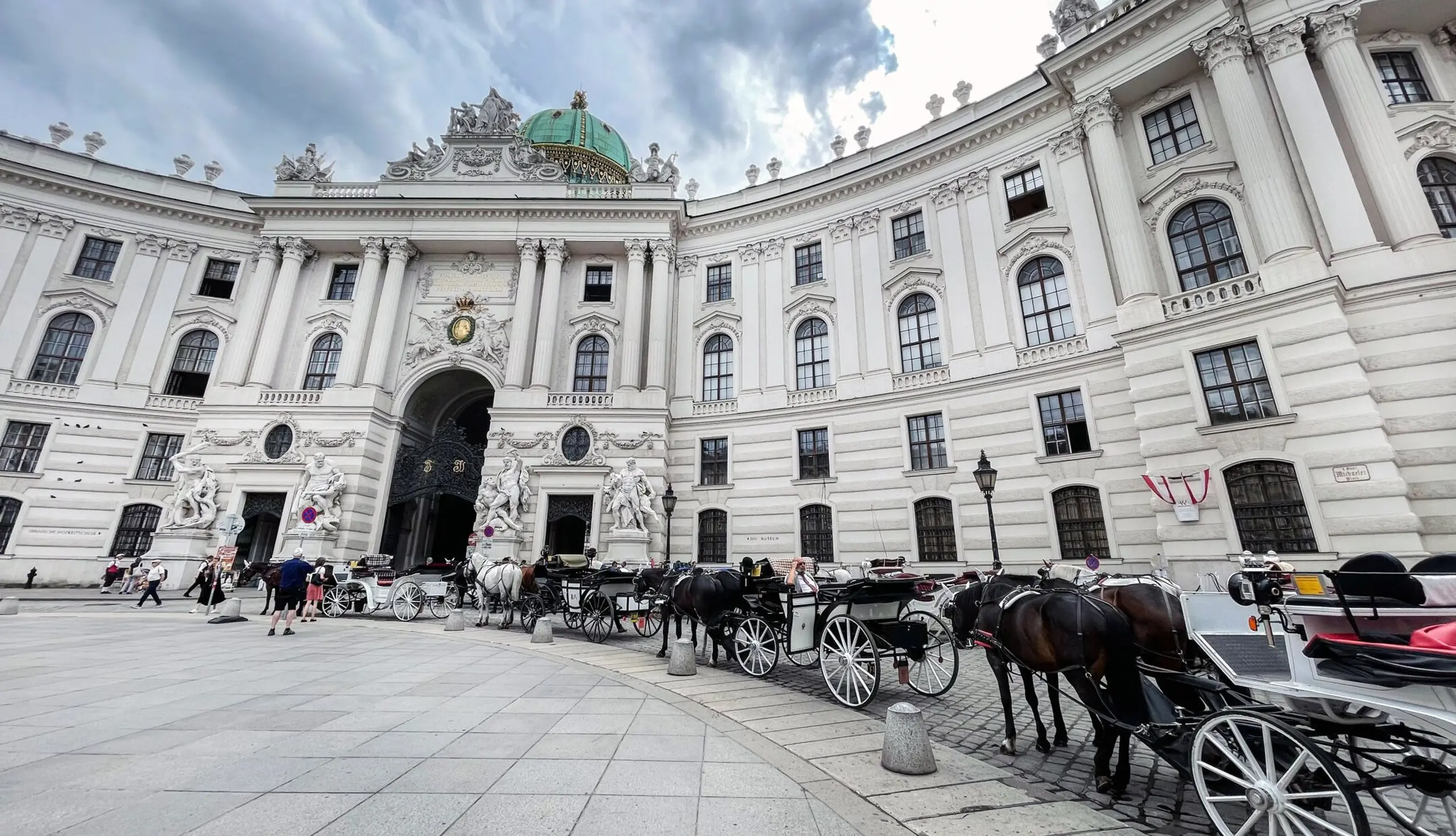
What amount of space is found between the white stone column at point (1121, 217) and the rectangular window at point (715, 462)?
14.7 metres

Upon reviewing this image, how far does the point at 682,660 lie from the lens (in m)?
8.39

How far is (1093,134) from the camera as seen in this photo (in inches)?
699

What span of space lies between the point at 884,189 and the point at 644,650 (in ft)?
68.8

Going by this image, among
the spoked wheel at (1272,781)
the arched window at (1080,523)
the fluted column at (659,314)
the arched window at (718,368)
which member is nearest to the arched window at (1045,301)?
the arched window at (1080,523)

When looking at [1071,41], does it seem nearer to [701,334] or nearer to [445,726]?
[701,334]

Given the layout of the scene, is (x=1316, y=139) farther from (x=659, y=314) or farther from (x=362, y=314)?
(x=362, y=314)

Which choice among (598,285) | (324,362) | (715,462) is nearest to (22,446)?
(324,362)

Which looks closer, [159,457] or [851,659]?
[851,659]

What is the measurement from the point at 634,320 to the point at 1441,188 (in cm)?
2537

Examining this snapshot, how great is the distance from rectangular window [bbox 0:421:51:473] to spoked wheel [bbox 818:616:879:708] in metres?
34.8

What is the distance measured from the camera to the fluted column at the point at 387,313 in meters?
24.5

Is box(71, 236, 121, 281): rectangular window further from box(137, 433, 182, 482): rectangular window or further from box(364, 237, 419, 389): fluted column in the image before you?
box(364, 237, 419, 389): fluted column

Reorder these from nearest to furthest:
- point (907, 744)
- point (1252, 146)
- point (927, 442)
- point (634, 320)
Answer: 1. point (907, 744)
2. point (1252, 146)
3. point (927, 442)
4. point (634, 320)

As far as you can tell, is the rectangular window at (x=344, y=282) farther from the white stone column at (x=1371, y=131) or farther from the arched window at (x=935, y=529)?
the white stone column at (x=1371, y=131)
